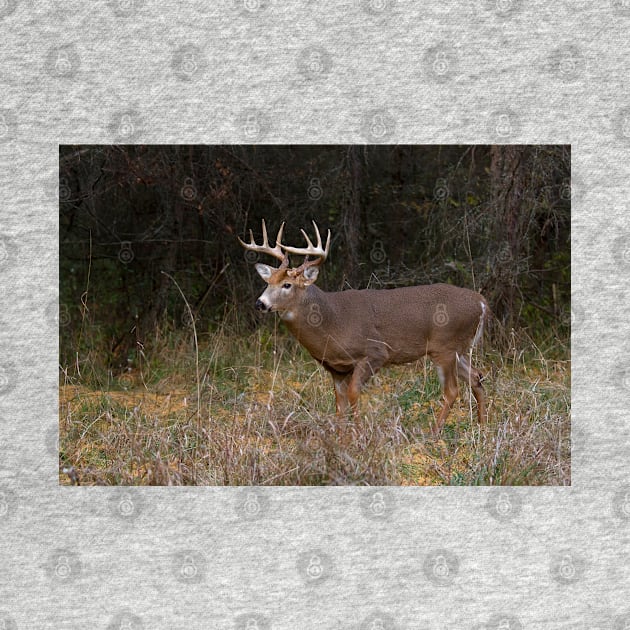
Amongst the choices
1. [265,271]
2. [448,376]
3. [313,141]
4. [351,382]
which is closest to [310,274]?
[265,271]

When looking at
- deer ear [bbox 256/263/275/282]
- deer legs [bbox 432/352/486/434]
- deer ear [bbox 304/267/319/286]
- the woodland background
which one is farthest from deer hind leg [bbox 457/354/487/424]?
deer ear [bbox 256/263/275/282]

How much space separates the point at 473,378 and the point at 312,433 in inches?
82.1

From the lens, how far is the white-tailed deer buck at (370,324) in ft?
20.2

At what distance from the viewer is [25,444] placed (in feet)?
12.9

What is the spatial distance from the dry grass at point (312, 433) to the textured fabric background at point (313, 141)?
0.47 meters

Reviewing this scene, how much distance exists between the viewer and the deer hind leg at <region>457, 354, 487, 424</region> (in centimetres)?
633

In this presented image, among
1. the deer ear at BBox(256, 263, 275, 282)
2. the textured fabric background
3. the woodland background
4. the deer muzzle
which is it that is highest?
the textured fabric background

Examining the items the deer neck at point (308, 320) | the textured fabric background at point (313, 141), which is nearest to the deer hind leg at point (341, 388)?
the deer neck at point (308, 320)

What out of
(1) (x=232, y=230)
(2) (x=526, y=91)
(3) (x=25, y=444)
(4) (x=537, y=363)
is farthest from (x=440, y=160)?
(3) (x=25, y=444)

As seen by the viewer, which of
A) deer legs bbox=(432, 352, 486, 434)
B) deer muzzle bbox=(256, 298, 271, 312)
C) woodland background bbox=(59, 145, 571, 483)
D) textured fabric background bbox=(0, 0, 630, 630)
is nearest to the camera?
textured fabric background bbox=(0, 0, 630, 630)

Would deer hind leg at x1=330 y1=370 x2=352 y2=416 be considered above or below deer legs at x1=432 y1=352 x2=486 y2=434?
above

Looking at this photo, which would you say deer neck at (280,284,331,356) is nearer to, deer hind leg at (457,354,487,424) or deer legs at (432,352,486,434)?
deer legs at (432,352,486,434)

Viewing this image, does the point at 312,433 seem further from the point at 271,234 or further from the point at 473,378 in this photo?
the point at 271,234

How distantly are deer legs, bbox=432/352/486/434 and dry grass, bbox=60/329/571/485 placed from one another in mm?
98
